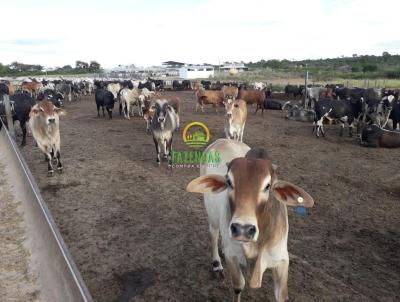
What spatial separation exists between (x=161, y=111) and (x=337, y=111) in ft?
25.9

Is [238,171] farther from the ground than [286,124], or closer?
farther from the ground

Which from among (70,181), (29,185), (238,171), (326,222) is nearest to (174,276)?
(238,171)

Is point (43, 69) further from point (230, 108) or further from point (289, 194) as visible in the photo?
point (289, 194)

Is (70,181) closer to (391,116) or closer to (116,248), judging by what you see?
(116,248)

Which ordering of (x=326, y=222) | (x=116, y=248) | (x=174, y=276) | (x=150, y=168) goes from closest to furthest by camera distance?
(x=174, y=276) → (x=116, y=248) → (x=326, y=222) → (x=150, y=168)

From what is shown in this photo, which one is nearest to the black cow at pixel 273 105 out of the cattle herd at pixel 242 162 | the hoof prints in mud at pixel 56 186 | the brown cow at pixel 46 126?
the cattle herd at pixel 242 162

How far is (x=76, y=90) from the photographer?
32.2 meters

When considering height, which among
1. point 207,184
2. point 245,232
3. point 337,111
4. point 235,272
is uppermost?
point 207,184

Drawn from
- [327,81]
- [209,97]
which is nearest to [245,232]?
[209,97]

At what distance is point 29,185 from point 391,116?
44.3 ft

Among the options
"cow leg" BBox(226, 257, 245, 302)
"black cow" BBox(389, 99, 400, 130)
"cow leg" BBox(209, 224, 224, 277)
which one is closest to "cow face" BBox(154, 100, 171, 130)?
"cow leg" BBox(209, 224, 224, 277)

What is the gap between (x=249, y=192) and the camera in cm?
261

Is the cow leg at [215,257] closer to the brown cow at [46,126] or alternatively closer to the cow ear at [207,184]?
the cow ear at [207,184]

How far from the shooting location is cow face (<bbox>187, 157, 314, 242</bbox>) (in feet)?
8.13
